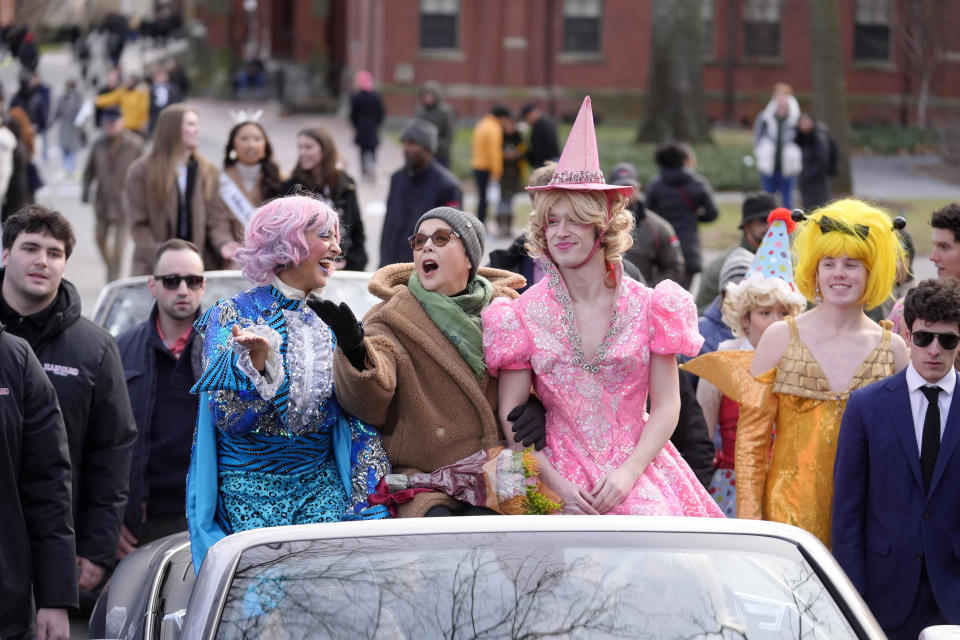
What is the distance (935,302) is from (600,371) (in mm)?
1161

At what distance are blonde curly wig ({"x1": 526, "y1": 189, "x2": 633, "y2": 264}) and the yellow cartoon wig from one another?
3.21 ft

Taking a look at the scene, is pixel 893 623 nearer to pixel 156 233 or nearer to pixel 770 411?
pixel 770 411

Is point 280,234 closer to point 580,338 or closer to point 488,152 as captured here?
point 580,338

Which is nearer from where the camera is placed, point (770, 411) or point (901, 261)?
point (770, 411)

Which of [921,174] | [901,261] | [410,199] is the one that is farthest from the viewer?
[921,174]

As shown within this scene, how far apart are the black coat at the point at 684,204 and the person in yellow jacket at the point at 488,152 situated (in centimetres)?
875

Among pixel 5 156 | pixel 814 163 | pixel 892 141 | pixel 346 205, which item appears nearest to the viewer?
pixel 346 205

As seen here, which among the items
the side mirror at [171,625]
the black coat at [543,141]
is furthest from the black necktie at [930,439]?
the black coat at [543,141]

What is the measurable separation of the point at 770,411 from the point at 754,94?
36.6 meters

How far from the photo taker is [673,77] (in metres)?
33.1

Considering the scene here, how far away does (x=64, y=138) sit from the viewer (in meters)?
27.2

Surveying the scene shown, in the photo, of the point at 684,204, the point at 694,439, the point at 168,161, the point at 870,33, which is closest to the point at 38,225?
the point at 694,439

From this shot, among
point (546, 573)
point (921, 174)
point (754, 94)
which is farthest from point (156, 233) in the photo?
point (754, 94)

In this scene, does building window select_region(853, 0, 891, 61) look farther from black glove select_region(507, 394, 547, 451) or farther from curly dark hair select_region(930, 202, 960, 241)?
black glove select_region(507, 394, 547, 451)
